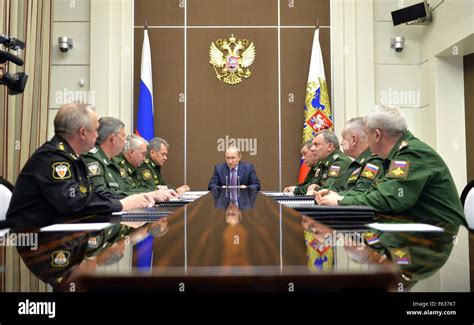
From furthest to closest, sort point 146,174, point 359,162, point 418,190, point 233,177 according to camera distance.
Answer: point 233,177 < point 146,174 < point 359,162 < point 418,190

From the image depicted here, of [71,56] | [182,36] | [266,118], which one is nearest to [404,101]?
[266,118]

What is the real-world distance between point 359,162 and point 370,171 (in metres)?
0.49

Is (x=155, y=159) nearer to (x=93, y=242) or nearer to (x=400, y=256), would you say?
(x=93, y=242)

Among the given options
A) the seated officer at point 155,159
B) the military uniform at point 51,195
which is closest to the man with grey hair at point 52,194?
the military uniform at point 51,195

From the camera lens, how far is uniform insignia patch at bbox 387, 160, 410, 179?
2.08 meters

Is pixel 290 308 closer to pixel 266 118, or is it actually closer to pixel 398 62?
pixel 266 118

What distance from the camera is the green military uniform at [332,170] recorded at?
13.0 feet

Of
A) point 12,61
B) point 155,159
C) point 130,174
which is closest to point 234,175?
point 155,159

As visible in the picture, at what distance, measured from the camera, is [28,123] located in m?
5.42

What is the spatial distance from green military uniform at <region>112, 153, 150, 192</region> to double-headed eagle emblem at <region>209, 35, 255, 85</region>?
7.43 ft

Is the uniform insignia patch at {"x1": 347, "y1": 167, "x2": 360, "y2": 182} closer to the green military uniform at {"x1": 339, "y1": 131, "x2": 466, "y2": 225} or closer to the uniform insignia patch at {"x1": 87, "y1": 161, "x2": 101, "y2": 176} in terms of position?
the green military uniform at {"x1": 339, "y1": 131, "x2": 466, "y2": 225}

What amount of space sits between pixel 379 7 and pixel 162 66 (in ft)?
10.6

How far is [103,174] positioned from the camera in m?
3.32

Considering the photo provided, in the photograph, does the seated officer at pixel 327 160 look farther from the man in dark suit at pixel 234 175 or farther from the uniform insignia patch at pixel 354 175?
the man in dark suit at pixel 234 175
